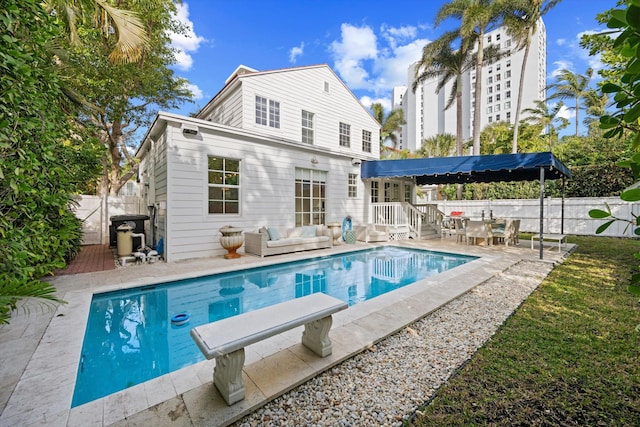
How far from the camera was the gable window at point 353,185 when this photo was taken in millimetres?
11844

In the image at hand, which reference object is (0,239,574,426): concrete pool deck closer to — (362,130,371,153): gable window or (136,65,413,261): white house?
(136,65,413,261): white house

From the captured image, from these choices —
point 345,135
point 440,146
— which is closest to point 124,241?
point 345,135

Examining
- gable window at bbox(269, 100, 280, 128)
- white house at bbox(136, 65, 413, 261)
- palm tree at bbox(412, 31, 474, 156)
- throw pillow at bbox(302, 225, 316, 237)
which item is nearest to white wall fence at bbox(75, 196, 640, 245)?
white house at bbox(136, 65, 413, 261)

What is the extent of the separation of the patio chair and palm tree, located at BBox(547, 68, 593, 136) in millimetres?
21454

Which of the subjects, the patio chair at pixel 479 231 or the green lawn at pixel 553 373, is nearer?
the green lawn at pixel 553 373

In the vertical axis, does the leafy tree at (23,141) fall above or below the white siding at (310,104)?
below

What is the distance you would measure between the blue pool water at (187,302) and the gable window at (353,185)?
12.7ft

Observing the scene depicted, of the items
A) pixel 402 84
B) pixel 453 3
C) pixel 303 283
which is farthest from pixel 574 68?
pixel 402 84

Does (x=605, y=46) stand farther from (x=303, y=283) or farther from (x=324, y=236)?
(x=303, y=283)

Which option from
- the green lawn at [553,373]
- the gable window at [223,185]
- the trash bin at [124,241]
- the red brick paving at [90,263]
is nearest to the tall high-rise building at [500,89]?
the gable window at [223,185]

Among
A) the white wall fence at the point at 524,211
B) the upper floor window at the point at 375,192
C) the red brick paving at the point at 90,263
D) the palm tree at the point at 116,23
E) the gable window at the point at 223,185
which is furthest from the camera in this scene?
the upper floor window at the point at 375,192

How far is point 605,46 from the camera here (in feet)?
24.4

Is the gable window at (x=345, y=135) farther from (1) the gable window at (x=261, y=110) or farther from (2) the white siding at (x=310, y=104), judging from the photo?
(1) the gable window at (x=261, y=110)

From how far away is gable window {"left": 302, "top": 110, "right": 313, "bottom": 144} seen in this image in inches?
454
